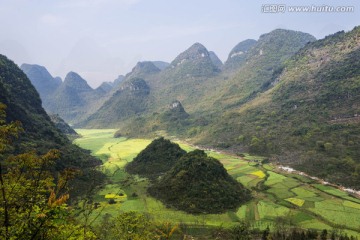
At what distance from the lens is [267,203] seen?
64000 mm

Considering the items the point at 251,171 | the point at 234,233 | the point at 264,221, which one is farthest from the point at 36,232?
the point at 251,171

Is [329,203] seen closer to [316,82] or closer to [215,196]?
[215,196]

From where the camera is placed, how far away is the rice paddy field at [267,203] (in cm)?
5510

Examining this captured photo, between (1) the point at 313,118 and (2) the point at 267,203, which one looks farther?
(1) the point at 313,118

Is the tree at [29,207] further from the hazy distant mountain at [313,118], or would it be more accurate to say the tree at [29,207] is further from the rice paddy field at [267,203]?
the hazy distant mountain at [313,118]

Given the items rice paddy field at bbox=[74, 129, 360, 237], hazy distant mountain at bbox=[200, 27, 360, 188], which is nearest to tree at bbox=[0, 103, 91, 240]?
rice paddy field at bbox=[74, 129, 360, 237]

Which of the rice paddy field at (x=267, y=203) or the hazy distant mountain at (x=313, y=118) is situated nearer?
the rice paddy field at (x=267, y=203)

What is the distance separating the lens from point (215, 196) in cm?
6400

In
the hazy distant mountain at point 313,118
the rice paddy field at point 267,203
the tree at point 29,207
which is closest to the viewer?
the tree at point 29,207

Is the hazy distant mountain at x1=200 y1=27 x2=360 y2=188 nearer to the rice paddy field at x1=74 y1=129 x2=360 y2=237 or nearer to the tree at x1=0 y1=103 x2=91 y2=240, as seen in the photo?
the rice paddy field at x1=74 y1=129 x2=360 y2=237

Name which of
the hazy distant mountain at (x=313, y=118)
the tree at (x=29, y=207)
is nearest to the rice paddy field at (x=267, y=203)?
the hazy distant mountain at (x=313, y=118)

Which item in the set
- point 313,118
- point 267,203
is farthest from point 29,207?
point 313,118

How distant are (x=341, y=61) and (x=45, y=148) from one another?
12346cm

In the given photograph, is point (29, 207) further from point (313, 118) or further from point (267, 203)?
point (313, 118)
